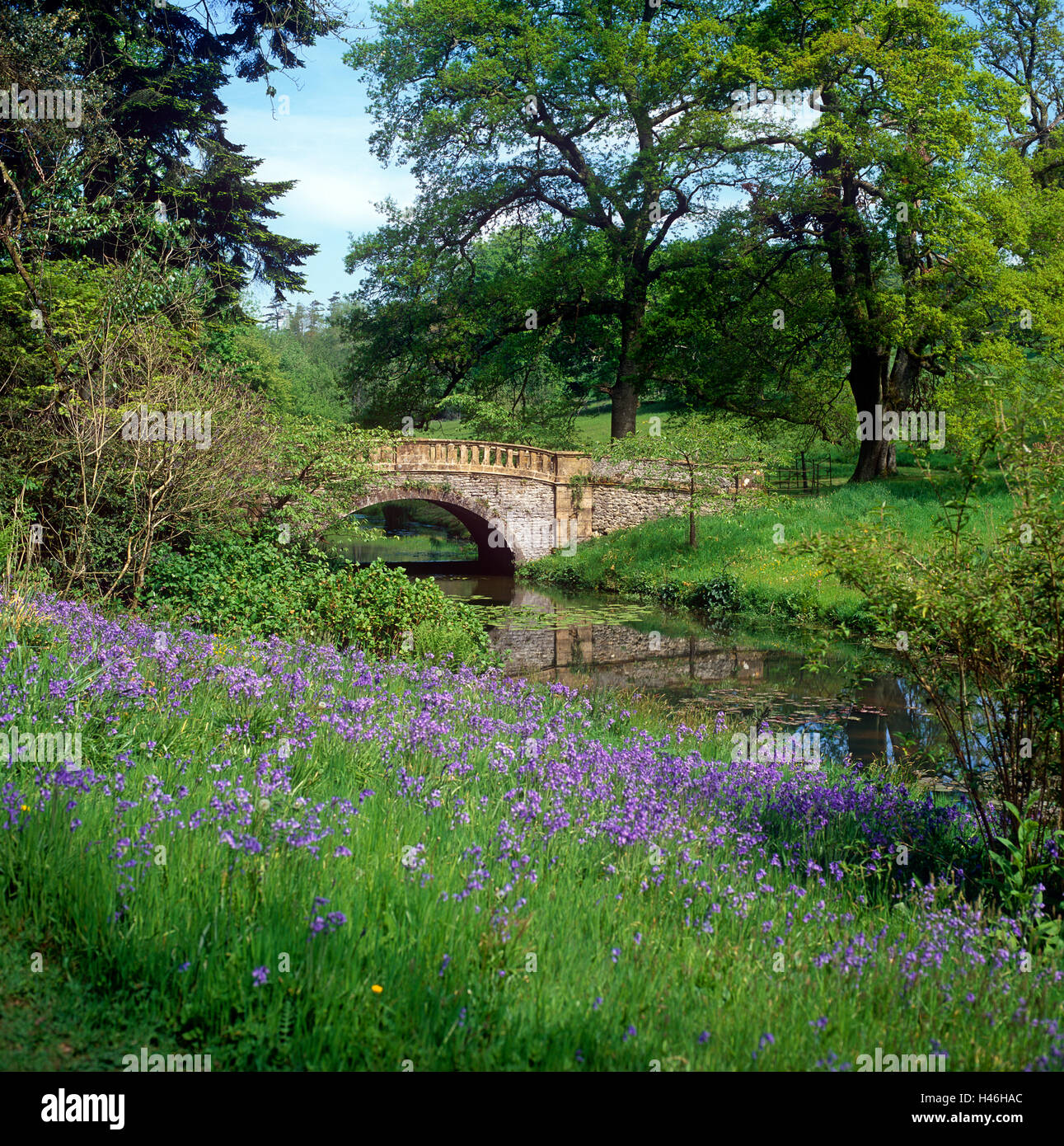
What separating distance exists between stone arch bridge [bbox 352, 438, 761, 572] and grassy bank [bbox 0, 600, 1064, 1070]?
2087 cm

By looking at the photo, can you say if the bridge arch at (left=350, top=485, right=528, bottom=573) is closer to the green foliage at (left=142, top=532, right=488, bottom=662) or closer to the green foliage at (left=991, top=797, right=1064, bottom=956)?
the green foliage at (left=142, top=532, right=488, bottom=662)

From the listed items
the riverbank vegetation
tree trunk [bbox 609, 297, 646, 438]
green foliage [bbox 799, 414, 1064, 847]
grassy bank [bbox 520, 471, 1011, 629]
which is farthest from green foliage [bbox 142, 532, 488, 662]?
tree trunk [bbox 609, 297, 646, 438]

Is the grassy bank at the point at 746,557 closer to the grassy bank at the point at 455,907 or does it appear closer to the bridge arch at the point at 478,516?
the bridge arch at the point at 478,516

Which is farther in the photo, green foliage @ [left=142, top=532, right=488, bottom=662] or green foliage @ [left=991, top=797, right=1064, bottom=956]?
green foliage @ [left=142, top=532, right=488, bottom=662]

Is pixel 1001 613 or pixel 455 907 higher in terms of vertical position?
pixel 1001 613

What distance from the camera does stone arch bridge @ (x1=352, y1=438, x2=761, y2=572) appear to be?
27.0 meters

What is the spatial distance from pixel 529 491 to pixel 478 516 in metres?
1.75

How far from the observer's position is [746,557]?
24.7m

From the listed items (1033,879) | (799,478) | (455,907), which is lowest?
(1033,879)

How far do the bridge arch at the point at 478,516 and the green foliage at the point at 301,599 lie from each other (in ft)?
35.0

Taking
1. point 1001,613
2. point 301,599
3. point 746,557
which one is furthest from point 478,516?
point 1001,613

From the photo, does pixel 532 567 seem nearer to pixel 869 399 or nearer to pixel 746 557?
pixel 746 557
